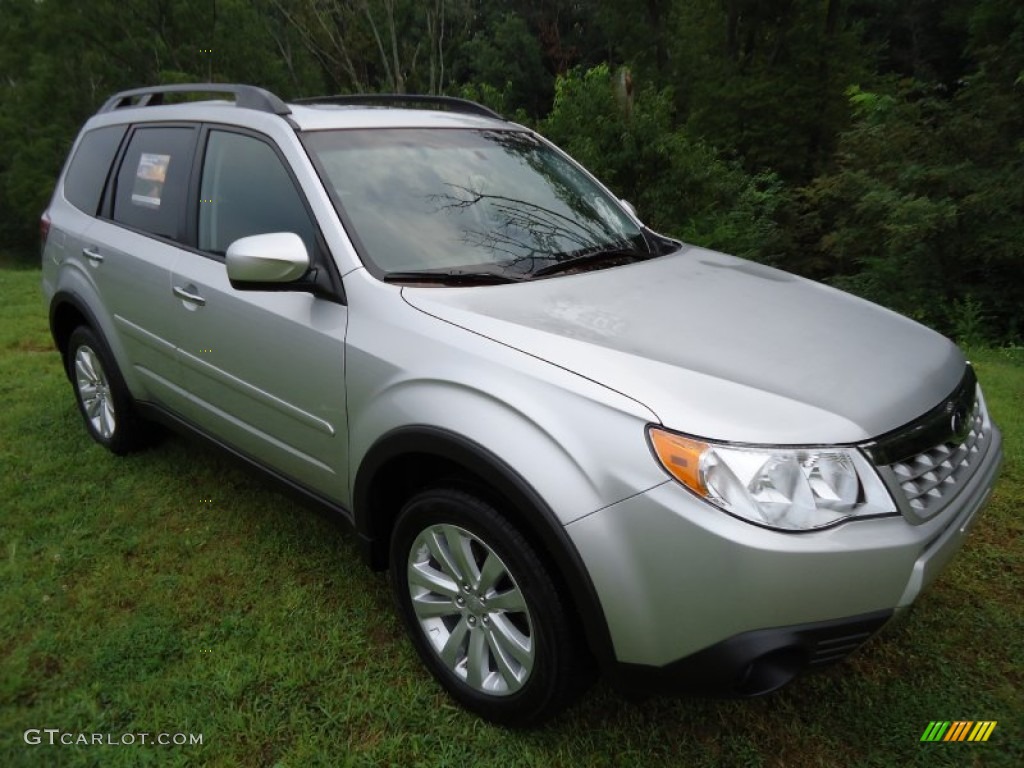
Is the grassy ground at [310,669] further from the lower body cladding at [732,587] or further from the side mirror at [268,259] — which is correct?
the side mirror at [268,259]

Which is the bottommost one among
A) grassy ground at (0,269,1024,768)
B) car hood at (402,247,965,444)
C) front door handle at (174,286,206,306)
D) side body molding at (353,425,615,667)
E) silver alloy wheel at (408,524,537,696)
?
grassy ground at (0,269,1024,768)

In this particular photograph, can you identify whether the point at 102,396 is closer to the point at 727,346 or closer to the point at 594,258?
the point at 594,258

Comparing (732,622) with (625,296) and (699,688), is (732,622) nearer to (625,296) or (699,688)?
(699,688)

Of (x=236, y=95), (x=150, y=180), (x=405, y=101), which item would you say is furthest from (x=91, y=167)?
(x=405, y=101)

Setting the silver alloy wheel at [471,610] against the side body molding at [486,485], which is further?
the silver alloy wheel at [471,610]

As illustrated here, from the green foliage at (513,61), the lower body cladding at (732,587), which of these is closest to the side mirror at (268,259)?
the lower body cladding at (732,587)

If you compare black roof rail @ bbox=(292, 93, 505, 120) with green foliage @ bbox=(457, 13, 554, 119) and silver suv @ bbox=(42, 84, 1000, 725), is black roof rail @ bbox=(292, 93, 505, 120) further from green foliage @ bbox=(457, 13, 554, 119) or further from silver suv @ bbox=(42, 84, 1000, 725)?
green foliage @ bbox=(457, 13, 554, 119)

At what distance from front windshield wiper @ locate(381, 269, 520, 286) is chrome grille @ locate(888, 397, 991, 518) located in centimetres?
123

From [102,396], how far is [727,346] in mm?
3345

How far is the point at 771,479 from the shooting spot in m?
1.67

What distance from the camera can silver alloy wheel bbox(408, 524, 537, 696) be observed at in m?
2.04

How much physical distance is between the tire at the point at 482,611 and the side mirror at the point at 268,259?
791mm

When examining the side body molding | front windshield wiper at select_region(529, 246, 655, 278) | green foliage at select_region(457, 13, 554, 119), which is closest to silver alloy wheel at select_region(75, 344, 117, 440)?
the side body molding

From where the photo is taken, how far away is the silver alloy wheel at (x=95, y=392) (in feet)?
12.7
